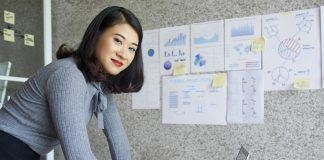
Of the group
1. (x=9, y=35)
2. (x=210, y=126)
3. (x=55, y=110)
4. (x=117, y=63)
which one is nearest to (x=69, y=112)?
(x=55, y=110)

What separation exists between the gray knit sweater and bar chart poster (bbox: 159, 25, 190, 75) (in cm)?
65

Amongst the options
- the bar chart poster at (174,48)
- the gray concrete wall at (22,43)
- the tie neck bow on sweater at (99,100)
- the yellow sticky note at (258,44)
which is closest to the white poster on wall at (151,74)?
the bar chart poster at (174,48)

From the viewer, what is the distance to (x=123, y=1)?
6.87 feet

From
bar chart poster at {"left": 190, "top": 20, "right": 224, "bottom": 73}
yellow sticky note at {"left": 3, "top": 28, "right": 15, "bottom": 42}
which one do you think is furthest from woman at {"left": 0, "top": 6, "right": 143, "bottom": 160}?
yellow sticky note at {"left": 3, "top": 28, "right": 15, "bottom": 42}

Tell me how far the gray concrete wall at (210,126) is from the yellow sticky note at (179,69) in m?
0.22

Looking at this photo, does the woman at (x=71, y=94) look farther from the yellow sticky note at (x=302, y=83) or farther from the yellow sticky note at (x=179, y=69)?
the yellow sticky note at (x=302, y=83)

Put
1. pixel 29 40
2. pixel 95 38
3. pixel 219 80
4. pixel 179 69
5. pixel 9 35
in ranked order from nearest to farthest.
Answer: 1. pixel 95 38
2. pixel 219 80
3. pixel 179 69
4. pixel 9 35
5. pixel 29 40

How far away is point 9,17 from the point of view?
86.8 inches

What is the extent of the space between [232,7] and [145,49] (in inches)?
20.7

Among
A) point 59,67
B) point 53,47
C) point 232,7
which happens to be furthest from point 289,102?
point 53,47

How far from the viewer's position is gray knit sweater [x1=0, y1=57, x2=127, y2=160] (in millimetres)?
1017

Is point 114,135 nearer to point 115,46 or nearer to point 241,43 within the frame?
point 115,46

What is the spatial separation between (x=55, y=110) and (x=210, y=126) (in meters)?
0.91

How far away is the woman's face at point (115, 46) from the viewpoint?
1.20 meters
